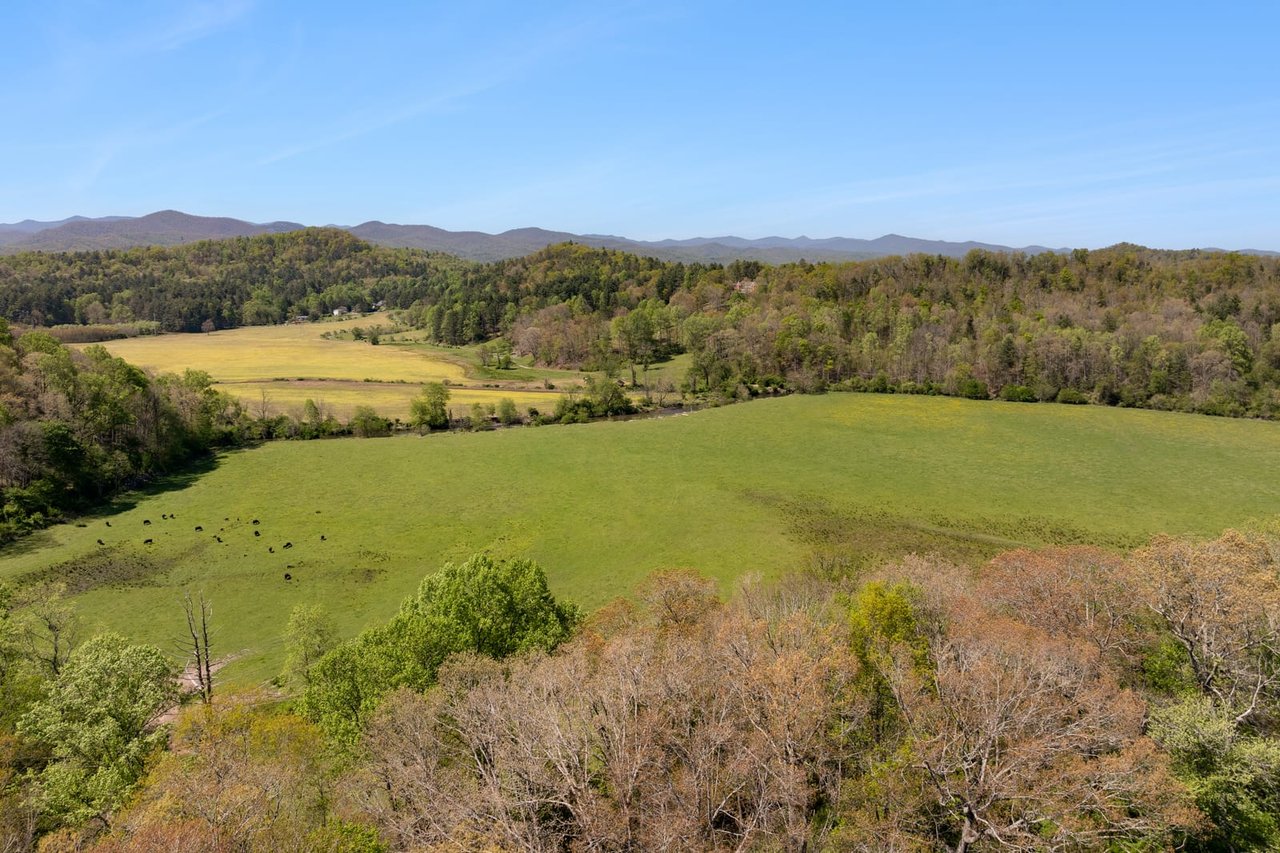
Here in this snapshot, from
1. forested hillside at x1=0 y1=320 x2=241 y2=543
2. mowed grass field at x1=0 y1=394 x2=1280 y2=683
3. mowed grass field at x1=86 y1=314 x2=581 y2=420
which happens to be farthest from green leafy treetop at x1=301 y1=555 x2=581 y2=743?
mowed grass field at x1=86 y1=314 x2=581 y2=420

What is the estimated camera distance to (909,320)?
4712 inches

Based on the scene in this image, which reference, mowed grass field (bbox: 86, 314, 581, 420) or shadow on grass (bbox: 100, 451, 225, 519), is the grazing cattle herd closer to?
shadow on grass (bbox: 100, 451, 225, 519)

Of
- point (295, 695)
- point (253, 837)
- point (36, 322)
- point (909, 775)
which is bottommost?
point (295, 695)

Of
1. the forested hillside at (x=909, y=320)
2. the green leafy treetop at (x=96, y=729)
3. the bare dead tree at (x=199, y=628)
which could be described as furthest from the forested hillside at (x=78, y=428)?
the forested hillside at (x=909, y=320)

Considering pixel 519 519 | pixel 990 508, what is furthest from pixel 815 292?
pixel 519 519

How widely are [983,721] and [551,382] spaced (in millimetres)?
109449

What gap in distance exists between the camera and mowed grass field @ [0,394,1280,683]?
46688 mm

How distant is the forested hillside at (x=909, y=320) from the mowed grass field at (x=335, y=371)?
17.6m

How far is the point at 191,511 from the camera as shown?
194 feet

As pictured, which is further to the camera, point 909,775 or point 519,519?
point 519,519

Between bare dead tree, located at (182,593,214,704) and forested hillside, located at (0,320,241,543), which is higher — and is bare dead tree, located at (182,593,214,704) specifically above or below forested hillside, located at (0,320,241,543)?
below

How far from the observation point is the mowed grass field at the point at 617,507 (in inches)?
1838

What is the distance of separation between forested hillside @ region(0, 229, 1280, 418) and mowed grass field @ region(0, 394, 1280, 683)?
1432 cm

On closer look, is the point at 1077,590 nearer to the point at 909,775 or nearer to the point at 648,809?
the point at 909,775
